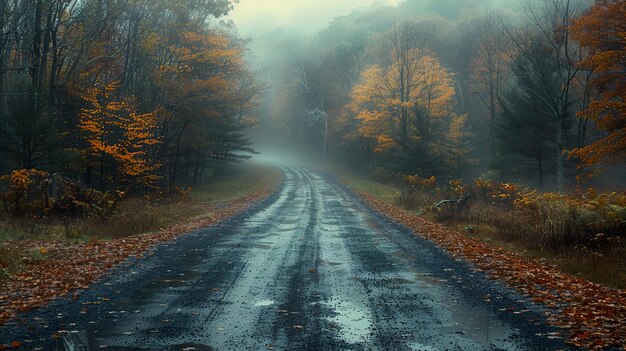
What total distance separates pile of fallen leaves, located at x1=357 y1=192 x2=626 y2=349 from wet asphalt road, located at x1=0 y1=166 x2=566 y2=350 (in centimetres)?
32

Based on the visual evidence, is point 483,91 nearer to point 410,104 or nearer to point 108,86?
point 410,104

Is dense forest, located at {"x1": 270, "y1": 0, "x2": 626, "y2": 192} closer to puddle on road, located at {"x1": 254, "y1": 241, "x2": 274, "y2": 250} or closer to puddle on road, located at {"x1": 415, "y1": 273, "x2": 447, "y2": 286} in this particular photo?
puddle on road, located at {"x1": 254, "y1": 241, "x2": 274, "y2": 250}

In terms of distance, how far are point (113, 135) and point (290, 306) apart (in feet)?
67.5

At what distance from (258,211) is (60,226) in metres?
8.40

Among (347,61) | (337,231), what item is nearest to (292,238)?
(337,231)

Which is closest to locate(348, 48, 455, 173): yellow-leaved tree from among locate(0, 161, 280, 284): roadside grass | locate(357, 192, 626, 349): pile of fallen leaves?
→ locate(0, 161, 280, 284): roadside grass

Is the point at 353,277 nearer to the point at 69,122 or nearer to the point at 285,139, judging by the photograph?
the point at 69,122

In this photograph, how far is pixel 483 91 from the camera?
51.5 meters

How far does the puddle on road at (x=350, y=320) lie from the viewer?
5.98 meters

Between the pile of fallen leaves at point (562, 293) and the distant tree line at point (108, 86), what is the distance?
1781cm

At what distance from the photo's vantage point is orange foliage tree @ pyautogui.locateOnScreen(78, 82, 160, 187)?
24.0m

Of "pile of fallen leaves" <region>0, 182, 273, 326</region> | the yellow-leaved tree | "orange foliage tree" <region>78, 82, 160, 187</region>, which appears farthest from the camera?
the yellow-leaved tree

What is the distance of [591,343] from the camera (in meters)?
5.62

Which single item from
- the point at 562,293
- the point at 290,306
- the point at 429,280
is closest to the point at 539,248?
the point at 562,293
